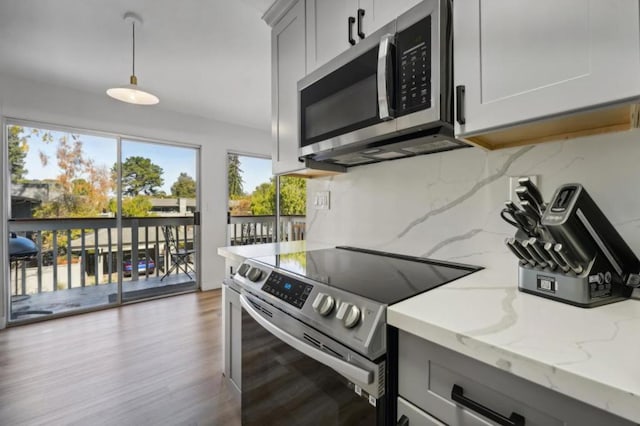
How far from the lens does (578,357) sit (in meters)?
0.47

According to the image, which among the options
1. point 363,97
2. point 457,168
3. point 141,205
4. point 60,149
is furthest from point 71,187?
point 457,168

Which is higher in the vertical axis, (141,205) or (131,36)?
(131,36)

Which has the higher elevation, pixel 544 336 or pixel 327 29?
pixel 327 29

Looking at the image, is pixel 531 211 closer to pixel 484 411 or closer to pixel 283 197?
pixel 484 411

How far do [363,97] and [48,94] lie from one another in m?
3.62

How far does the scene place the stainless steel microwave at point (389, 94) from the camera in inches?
36.2

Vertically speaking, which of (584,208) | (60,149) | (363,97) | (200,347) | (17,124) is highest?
(17,124)

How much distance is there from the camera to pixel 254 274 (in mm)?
1260

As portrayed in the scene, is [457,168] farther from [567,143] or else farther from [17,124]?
[17,124]

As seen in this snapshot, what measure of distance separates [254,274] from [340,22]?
1.19 metres

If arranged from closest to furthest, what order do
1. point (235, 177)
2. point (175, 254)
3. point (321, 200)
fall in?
point (321, 200)
point (175, 254)
point (235, 177)

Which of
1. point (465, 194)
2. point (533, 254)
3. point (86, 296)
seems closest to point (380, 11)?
point (465, 194)

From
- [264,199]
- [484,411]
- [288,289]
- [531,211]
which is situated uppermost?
[264,199]

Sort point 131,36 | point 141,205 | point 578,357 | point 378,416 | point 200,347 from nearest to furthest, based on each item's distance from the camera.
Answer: point 578,357, point 378,416, point 131,36, point 200,347, point 141,205
